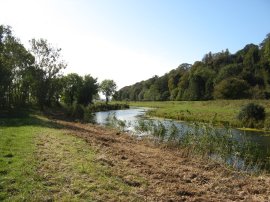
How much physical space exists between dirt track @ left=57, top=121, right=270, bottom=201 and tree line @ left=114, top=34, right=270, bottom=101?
238 feet

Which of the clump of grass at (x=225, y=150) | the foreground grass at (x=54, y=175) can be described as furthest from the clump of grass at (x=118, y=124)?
the foreground grass at (x=54, y=175)

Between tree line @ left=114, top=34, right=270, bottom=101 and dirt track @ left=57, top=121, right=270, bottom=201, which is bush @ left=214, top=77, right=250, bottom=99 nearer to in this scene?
tree line @ left=114, top=34, right=270, bottom=101

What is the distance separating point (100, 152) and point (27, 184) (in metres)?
6.96

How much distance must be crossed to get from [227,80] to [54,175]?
90075mm

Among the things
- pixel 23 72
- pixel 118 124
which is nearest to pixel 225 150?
pixel 118 124

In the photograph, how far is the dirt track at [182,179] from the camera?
11.5m

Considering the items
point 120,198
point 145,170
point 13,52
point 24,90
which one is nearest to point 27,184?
point 120,198

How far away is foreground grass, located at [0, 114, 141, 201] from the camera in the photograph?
9969 mm

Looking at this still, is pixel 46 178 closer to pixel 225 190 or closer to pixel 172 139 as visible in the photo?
pixel 225 190

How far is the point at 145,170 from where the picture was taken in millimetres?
14148

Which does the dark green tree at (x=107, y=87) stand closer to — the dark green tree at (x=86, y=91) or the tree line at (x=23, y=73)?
the dark green tree at (x=86, y=91)

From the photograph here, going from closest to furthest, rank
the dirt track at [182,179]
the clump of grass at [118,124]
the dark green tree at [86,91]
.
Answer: the dirt track at [182,179] < the clump of grass at [118,124] < the dark green tree at [86,91]

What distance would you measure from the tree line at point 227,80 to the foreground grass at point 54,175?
76.2 meters

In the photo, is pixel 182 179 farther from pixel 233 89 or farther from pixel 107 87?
pixel 107 87
